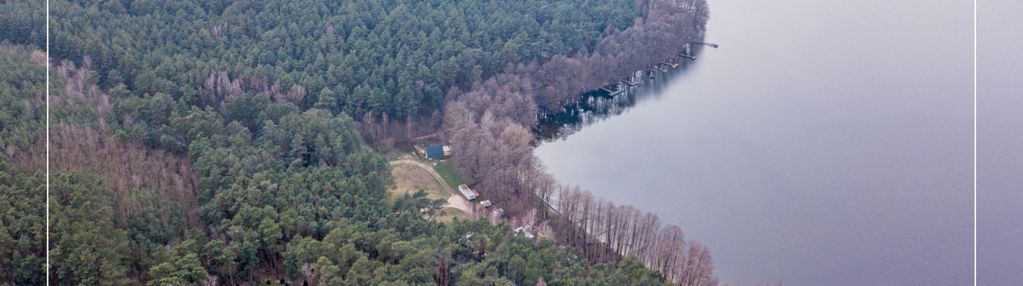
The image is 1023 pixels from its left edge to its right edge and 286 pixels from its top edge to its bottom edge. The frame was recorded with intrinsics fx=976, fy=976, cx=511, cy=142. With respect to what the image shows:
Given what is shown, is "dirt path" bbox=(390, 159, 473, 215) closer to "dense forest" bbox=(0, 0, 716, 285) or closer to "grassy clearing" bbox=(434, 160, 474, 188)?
"grassy clearing" bbox=(434, 160, 474, 188)

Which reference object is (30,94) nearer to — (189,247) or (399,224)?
(189,247)

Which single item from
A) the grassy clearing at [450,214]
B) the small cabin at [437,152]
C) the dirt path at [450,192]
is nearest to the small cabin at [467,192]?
the dirt path at [450,192]

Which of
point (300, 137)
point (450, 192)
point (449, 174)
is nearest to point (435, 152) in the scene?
point (449, 174)

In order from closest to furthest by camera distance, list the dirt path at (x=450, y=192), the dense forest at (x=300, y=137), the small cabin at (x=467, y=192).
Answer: the dense forest at (x=300, y=137) < the dirt path at (x=450, y=192) < the small cabin at (x=467, y=192)

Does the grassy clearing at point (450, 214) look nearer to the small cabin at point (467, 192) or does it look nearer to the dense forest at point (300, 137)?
the small cabin at point (467, 192)

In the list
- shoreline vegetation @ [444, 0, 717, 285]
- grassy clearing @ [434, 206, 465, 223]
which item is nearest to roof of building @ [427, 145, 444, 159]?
shoreline vegetation @ [444, 0, 717, 285]

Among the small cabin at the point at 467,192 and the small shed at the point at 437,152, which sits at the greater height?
the small shed at the point at 437,152

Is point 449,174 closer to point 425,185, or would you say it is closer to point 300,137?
point 425,185
